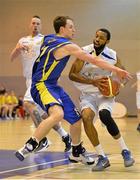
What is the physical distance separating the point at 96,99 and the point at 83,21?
15573 mm

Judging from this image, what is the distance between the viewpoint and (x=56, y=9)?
74.6ft

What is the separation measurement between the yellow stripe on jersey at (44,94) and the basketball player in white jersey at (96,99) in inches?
22.5

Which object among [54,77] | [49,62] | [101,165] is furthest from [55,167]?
[49,62]

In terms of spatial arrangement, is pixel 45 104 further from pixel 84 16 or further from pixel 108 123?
pixel 84 16

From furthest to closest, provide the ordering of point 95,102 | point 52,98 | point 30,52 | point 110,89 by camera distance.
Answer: point 30,52 < point 95,102 < point 110,89 < point 52,98

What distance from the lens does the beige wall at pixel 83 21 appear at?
2217cm

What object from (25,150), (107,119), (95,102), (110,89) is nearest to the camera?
(25,150)

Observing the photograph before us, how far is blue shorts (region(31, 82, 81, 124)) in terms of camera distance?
6.70 metres

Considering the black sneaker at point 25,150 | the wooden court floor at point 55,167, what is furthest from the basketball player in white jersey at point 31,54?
the black sneaker at point 25,150

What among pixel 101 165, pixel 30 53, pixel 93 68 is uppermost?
pixel 93 68

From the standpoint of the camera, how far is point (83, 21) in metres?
22.6

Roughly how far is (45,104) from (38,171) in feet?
2.74

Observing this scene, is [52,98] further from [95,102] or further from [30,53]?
[30,53]

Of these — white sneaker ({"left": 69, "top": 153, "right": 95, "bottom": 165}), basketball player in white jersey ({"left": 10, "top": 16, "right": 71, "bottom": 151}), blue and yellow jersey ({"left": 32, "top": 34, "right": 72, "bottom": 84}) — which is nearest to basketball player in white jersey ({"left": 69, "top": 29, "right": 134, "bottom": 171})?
white sneaker ({"left": 69, "top": 153, "right": 95, "bottom": 165})
